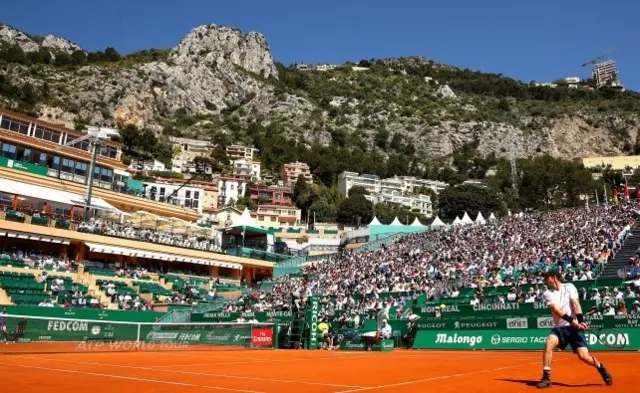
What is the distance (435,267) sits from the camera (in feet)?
129

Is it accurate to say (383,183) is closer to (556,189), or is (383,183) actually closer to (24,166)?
(556,189)

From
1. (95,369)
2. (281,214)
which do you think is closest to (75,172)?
(95,369)

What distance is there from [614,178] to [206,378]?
137921 millimetres

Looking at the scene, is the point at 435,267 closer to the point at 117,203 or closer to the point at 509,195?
the point at 117,203

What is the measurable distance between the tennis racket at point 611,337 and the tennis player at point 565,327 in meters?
12.2

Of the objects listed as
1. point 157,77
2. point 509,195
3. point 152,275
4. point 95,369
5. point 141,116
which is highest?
point 157,77

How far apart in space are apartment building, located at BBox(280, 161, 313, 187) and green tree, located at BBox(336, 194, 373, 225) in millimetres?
25244

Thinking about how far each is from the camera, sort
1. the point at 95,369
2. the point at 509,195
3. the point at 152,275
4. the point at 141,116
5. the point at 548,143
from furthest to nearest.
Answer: the point at 548,143, the point at 141,116, the point at 509,195, the point at 152,275, the point at 95,369

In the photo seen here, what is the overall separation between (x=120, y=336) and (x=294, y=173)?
13310 cm

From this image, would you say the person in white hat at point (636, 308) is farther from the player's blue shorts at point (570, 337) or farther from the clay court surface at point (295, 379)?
the player's blue shorts at point (570, 337)

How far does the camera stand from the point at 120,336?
76.6 feet

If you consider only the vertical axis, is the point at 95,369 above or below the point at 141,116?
below

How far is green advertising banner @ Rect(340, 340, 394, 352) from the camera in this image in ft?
77.6

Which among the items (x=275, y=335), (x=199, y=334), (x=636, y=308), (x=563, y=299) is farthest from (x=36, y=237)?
(x=563, y=299)
